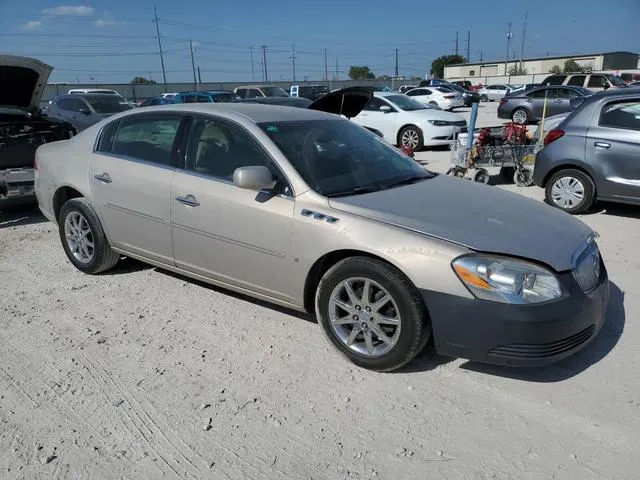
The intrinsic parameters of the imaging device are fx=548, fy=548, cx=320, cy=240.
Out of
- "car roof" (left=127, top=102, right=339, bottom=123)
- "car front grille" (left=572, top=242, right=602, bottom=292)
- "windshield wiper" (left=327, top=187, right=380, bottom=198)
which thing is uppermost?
"car roof" (left=127, top=102, right=339, bottom=123)

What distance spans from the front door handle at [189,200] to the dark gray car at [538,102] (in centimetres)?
1951

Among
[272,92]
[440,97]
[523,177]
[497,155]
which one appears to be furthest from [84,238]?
[440,97]

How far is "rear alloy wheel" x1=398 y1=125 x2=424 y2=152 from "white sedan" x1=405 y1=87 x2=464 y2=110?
1722 cm

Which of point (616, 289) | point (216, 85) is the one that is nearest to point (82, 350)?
point (616, 289)

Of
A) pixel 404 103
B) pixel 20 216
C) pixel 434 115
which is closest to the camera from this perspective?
pixel 20 216

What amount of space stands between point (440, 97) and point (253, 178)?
96.7 feet

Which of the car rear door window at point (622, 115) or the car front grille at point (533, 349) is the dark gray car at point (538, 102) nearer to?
the car rear door window at point (622, 115)

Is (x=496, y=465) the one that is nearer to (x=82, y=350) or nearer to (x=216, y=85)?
(x=82, y=350)

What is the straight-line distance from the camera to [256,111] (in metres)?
4.30

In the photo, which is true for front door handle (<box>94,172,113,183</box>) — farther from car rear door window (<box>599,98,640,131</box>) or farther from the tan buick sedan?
car rear door window (<box>599,98,640,131</box>)

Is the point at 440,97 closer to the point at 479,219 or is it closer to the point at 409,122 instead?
the point at 409,122

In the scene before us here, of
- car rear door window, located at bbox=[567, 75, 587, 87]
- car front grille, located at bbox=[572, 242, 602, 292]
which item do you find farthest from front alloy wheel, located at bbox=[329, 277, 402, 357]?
car rear door window, located at bbox=[567, 75, 587, 87]

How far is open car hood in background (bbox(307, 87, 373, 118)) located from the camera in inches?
288

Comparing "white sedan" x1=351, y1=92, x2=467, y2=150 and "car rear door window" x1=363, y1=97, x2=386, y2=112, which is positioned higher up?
"car rear door window" x1=363, y1=97, x2=386, y2=112
